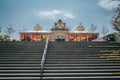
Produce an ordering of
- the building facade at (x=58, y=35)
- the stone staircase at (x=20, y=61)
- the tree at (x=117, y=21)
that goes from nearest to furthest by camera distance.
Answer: the stone staircase at (x=20, y=61)
the tree at (x=117, y=21)
the building facade at (x=58, y=35)

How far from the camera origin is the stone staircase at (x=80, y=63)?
1246 centimetres

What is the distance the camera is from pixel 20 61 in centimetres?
1477

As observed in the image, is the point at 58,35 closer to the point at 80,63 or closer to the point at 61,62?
the point at 61,62

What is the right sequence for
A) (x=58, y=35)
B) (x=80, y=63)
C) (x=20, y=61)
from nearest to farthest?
(x=80, y=63), (x=20, y=61), (x=58, y=35)

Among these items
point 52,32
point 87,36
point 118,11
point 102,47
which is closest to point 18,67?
point 102,47

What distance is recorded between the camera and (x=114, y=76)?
40.7 ft

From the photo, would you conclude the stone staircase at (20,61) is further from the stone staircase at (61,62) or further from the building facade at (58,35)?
the building facade at (58,35)

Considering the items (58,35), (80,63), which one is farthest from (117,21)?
(58,35)

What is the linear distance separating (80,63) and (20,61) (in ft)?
13.3

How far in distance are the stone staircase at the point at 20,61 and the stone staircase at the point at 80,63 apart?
0.71 meters

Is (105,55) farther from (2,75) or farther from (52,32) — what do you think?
(52,32)

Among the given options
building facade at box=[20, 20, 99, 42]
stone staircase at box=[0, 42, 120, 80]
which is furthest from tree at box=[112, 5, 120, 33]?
building facade at box=[20, 20, 99, 42]

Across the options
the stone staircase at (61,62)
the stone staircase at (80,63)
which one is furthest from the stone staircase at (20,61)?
the stone staircase at (80,63)

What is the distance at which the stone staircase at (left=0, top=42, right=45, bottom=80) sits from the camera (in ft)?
40.7
